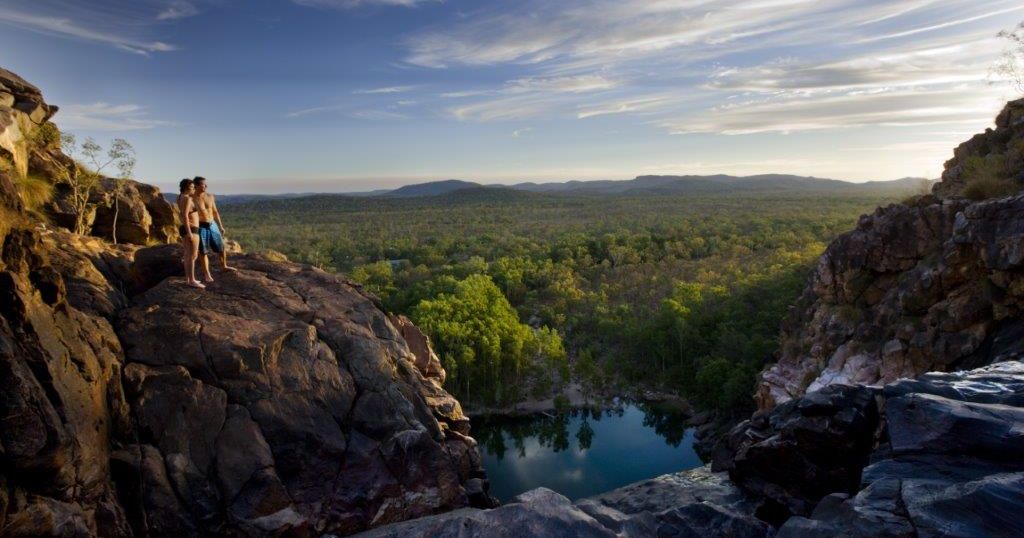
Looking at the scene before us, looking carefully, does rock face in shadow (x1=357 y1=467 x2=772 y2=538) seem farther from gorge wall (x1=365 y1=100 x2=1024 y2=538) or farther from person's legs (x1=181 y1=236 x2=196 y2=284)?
person's legs (x1=181 y1=236 x2=196 y2=284)

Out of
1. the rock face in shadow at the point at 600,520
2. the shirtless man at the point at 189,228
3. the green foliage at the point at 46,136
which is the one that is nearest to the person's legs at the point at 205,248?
the shirtless man at the point at 189,228

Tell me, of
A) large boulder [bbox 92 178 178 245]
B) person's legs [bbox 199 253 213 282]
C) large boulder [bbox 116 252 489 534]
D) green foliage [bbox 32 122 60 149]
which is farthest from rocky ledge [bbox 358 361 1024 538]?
green foliage [bbox 32 122 60 149]

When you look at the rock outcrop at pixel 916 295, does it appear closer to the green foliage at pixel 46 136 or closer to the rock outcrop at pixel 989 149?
the rock outcrop at pixel 989 149

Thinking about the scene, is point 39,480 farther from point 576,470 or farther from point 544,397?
point 544,397

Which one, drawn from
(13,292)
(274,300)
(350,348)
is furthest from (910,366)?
(13,292)

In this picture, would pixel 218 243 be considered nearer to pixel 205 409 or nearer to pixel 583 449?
pixel 205 409

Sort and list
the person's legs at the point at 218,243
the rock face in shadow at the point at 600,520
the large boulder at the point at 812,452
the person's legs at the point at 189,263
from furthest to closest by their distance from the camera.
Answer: the person's legs at the point at 218,243 → the person's legs at the point at 189,263 → the large boulder at the point at 812,452 → the rock face in shadow at the point at 600,520

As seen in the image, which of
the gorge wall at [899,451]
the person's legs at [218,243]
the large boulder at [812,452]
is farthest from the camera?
the person's legs at [218,243]
